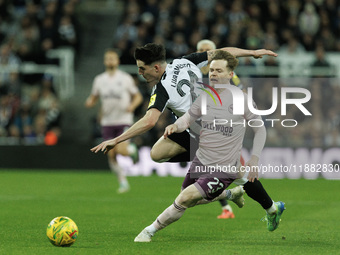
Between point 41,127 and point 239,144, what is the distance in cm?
1196

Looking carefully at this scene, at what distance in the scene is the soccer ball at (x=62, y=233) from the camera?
7.55 m

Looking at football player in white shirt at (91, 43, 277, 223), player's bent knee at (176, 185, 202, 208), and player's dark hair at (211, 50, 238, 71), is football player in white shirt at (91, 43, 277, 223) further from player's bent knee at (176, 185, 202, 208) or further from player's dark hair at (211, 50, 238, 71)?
player's bent knee at (176, 185, 202, 208)

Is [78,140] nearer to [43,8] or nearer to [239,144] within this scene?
[43,8]

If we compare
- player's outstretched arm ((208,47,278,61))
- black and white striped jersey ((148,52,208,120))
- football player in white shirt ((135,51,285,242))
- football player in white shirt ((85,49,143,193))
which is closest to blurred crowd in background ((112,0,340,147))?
football player in white shirt ((85,49,143,193))

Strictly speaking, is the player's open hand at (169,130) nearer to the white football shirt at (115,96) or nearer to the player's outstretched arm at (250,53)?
the player's outstretched arm at (250,53)

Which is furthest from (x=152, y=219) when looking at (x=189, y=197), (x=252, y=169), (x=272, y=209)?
(x=252, y=169)

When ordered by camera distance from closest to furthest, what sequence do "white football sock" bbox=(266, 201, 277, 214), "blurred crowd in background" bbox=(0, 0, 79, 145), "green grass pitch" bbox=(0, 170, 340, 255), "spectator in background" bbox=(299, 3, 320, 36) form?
"green grass pitch" bbox=(0, 170, 340, 255) < "white football sock" bbox=(266, 201, 277, 214) < "blurred crowd in background" bbox=(0, 0, 79, 145) < "spectator in background" bbox=(299, 3, 320, 36)

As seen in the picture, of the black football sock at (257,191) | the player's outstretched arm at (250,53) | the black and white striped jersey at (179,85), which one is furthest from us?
the player's outstretched arm at (250,53)

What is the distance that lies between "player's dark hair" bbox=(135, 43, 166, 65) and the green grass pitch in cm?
186

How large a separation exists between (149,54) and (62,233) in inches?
80.1

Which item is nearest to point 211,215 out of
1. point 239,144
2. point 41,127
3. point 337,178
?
point 239,144

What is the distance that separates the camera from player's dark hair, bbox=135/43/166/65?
26.4 feet

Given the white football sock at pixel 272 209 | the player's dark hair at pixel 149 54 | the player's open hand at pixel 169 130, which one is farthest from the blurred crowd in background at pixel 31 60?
the player's open hand at pixel 169 130

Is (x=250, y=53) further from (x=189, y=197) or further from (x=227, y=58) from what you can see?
(x=189, y=197)
